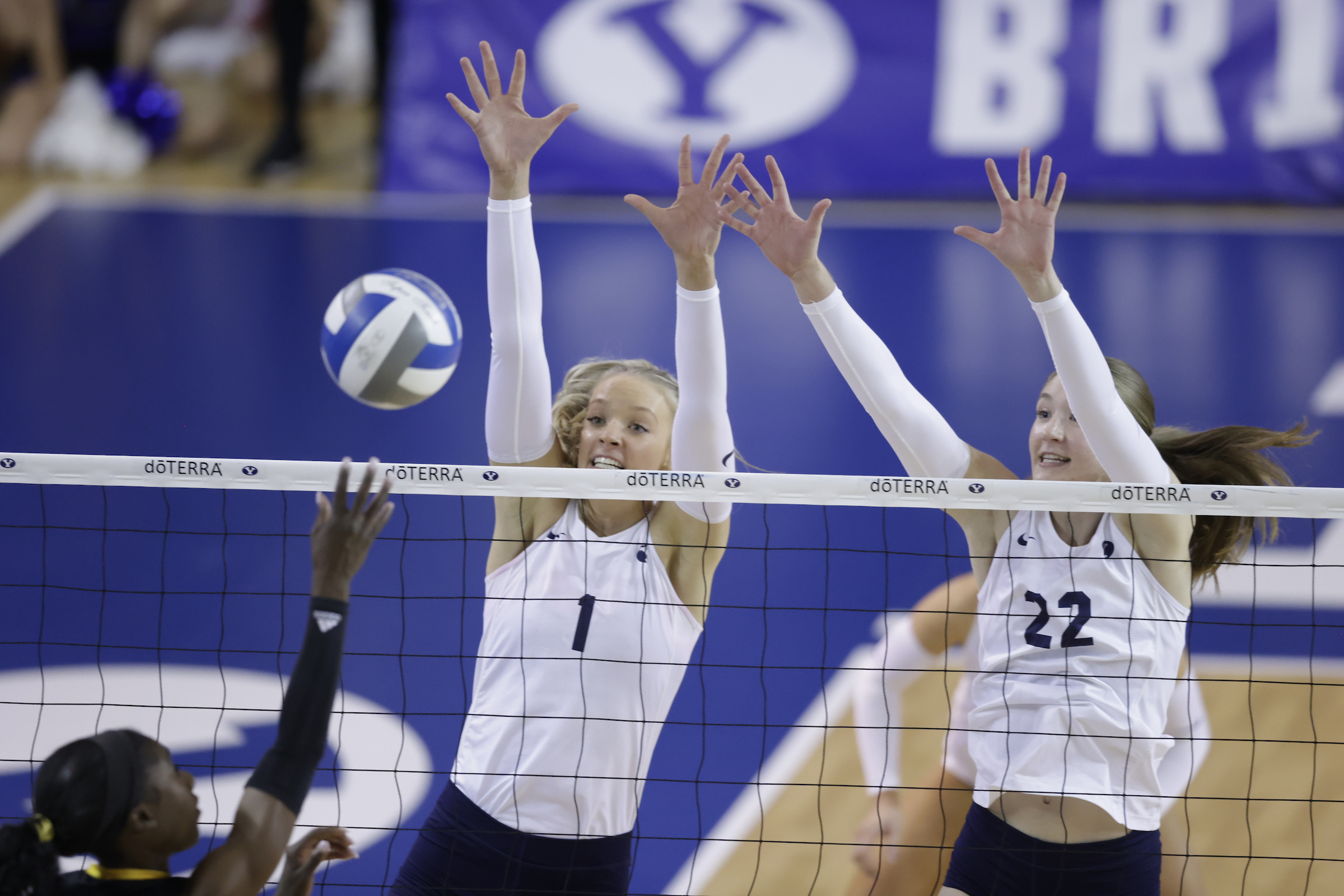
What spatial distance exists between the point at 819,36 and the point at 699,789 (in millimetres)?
6726

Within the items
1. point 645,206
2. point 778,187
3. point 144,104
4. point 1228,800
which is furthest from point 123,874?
point 144,104

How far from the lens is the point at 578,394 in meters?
3.52

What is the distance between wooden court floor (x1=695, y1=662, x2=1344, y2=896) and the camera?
13.2ft

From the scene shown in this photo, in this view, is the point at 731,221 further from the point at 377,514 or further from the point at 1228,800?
the point at 1228,800

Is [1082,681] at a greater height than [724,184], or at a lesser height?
lesser

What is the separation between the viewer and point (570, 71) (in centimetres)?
966

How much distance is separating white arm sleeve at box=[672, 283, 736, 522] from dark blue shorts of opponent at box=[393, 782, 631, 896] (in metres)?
0.82

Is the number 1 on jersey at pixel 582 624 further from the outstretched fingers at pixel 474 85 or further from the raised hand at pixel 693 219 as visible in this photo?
the outstretched fingers at pixel 474 85

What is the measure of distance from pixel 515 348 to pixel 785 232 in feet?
2.30

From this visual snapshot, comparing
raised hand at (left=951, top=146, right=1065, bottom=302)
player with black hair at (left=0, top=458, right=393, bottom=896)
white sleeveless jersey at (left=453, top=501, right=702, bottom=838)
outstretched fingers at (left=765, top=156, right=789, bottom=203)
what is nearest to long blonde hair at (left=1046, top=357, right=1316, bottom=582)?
raised hand at (left=951, top=146, right=1065, bottom=302)

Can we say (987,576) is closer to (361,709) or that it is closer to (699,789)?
(699,789)

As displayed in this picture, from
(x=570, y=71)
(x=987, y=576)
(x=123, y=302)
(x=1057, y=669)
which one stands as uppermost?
(x=570, y=71)

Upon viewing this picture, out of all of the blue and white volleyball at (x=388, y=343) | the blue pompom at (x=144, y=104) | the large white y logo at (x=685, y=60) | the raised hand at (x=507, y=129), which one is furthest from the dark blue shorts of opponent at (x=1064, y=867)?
the blue pompom at (x=144, y=104)

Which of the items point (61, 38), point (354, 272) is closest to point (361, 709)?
point (354, 272)
